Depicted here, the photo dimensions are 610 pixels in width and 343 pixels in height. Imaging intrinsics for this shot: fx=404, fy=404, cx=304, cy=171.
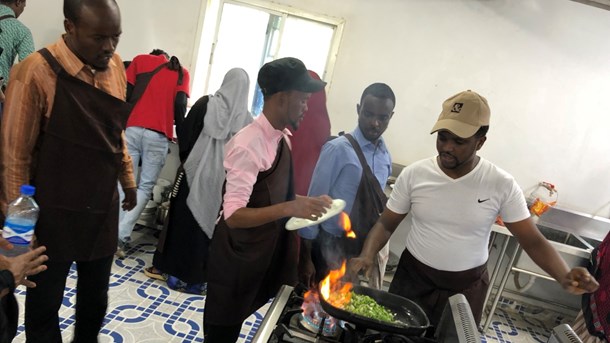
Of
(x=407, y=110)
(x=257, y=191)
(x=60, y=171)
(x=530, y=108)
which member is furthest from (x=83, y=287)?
(x=530, y=108)

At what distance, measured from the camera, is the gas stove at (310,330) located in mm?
1273

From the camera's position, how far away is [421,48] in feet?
12.9

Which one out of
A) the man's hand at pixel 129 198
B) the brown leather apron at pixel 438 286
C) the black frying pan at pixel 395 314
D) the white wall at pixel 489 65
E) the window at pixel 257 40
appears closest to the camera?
the black frying pan at pixel 395 314

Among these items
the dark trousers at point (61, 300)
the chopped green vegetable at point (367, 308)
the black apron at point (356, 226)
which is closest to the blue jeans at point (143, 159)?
the dark trousers at point (61, 300)

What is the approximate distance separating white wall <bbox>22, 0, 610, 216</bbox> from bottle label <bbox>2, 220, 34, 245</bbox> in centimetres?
307

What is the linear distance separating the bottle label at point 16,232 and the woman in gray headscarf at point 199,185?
159cm

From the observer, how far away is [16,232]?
1.38 meters

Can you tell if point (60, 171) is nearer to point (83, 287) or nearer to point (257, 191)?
point (83, 287)

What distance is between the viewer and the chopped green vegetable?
144cm

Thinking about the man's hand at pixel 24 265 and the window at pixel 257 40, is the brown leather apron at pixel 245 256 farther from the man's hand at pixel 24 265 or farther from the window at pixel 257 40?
the window at pixel 257 40

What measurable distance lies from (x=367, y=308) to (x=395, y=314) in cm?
16

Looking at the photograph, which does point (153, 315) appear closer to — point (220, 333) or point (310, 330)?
point (220, 333)

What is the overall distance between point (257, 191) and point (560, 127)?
360cm

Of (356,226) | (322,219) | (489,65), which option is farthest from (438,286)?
(489,65)
